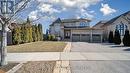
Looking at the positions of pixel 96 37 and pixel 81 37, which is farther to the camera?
pixel 81 37

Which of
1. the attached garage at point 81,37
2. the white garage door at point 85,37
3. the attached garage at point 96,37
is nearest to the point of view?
the attached garage at point 96,37

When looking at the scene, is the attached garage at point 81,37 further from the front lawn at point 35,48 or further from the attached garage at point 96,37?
the front lawn at point 35,48

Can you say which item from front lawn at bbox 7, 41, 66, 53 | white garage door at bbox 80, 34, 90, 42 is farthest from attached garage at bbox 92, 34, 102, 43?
front lawn at bbox 7, 41, 66, 53

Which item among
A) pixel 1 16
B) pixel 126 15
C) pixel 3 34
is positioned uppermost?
pixel 126 15

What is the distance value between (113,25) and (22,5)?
50303mm

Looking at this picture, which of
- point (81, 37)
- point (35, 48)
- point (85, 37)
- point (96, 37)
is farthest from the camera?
point (85, 37)

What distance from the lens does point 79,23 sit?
80.0 m

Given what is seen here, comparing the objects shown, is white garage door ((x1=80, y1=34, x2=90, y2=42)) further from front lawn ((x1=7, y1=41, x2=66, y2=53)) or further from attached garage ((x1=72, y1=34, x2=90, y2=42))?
front lawn ((x1=7, y1=41, x2=66, y2=53))

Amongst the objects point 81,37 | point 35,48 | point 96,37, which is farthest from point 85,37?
point 35,48

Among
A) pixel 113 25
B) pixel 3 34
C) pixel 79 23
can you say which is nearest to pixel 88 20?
pixel 79 23

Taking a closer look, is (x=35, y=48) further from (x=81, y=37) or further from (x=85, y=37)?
(x=85, y=37)

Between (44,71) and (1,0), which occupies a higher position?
(1,0)

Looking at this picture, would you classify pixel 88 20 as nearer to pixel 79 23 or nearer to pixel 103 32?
pixel 79 23

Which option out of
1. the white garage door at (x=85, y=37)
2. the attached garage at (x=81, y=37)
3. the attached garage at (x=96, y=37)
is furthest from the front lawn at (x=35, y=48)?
the attached garage at (x=96, y=37)
